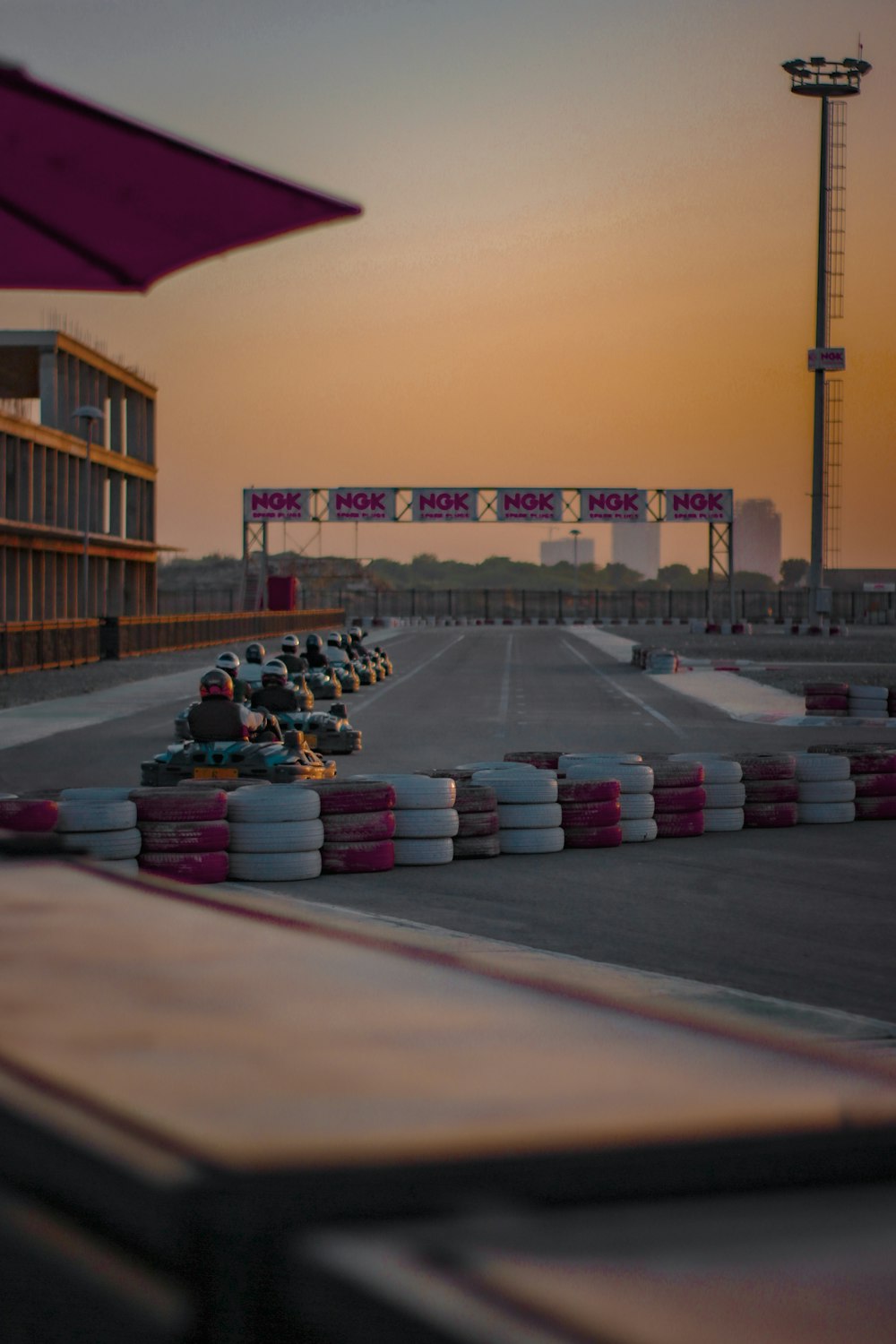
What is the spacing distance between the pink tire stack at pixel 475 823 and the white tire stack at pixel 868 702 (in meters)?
16.5

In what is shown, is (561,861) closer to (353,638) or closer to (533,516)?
(353,638)

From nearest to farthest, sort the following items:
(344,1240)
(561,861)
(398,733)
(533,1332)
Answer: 1. (533,1332)
2. (344,1240)
3. (561,861)
4. (398,733)

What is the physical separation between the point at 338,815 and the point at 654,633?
74522 mm

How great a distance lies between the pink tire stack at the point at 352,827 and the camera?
10789 mm

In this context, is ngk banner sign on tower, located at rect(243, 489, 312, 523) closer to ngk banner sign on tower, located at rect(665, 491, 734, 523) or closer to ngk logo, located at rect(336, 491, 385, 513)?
ngk logo, located at rect(336, 491, 385, 513)

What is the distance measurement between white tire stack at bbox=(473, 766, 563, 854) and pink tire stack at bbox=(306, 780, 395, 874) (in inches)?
45.2

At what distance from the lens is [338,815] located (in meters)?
10.8

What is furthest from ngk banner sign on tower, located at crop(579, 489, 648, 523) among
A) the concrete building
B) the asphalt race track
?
the asphalt race track

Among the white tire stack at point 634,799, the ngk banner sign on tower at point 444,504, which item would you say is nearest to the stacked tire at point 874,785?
the white tire stack at point 634,799

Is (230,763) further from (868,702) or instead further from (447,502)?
(447,502)

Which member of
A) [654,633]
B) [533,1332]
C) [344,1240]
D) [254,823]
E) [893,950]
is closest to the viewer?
[533,1332]

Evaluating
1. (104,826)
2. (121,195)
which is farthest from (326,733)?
(121,195)

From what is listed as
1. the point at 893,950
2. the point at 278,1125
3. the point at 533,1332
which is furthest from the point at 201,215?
the point at 893,950

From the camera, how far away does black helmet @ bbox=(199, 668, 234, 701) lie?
47.1 feet
